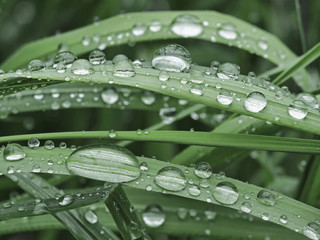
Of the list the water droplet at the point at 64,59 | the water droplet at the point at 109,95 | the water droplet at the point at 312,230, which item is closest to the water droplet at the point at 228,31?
the water droplet at the point at 109,95

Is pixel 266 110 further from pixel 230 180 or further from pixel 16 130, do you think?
pixel 16 130

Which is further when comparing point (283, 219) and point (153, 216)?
point (153, 216)

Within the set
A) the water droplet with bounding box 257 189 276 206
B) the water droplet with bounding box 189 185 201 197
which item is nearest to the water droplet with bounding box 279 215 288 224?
the water droplet with bounding box 257 189 276 206

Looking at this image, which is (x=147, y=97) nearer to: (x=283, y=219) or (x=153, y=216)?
(x=153, y=216)

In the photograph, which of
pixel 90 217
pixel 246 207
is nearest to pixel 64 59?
pixel 90 217

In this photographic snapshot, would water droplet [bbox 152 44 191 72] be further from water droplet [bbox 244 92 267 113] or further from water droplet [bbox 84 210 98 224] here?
water droplet [bbox 84 210 98 224]

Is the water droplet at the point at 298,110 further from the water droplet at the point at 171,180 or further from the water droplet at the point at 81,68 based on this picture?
the water droplet at the point at 81,68
